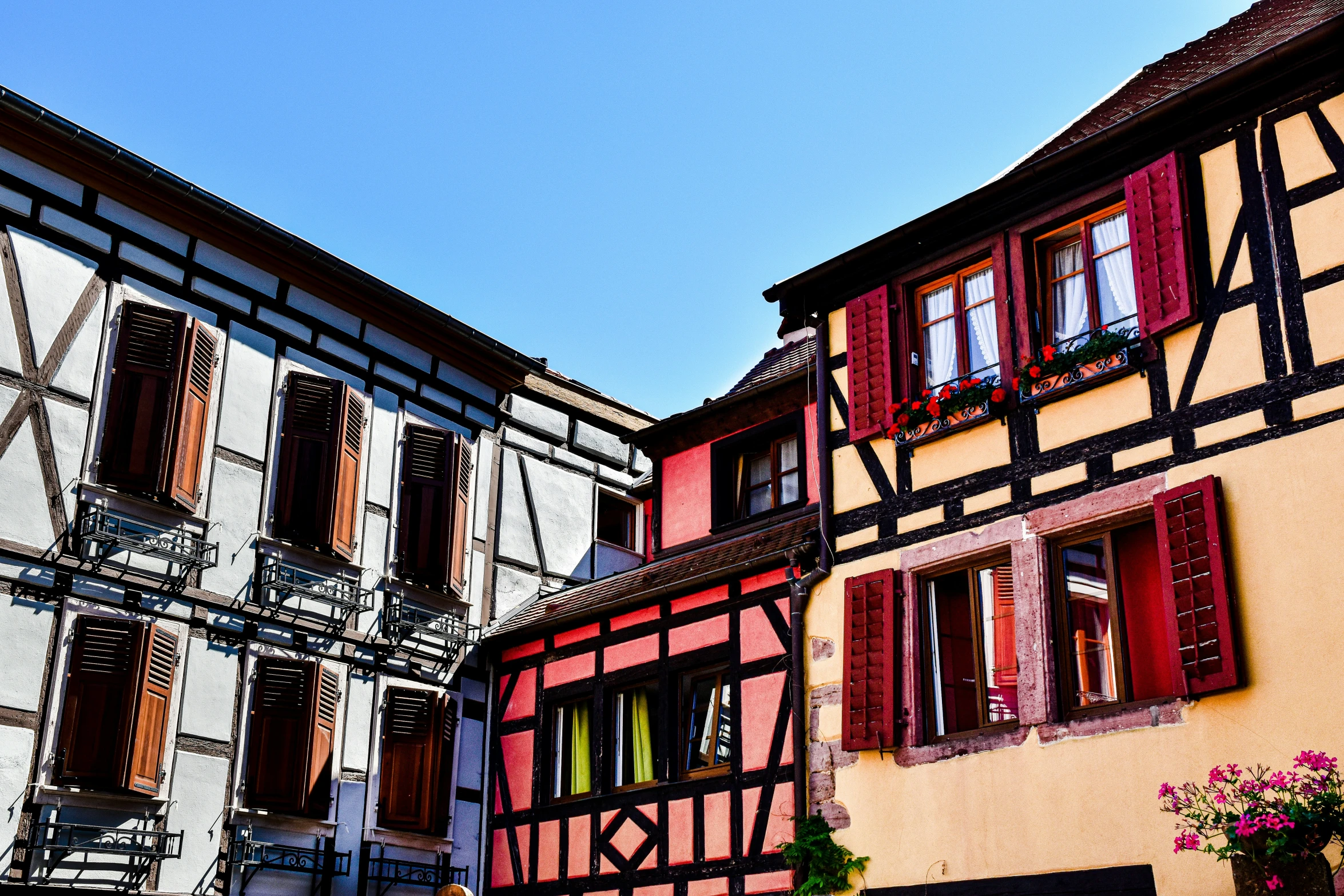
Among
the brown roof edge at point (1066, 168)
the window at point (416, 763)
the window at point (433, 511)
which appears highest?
the brown roof edge at point (1066, 168)

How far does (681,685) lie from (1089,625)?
4880 mm

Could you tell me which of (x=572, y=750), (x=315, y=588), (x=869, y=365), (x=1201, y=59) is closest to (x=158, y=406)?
(x=315, y=588)

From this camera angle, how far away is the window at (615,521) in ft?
63.7

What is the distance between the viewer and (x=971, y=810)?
35.6 feet

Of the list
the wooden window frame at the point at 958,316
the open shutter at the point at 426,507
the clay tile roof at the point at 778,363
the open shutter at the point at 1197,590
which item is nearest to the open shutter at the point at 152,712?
the open shutter at the point at 426,507

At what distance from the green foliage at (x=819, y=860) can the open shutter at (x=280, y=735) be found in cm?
517

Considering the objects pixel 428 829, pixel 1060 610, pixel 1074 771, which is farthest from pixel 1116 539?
pixel 428 829

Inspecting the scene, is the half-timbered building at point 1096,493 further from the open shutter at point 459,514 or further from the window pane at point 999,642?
the open shutter at point 459,514

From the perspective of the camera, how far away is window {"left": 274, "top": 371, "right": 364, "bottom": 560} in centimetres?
1513

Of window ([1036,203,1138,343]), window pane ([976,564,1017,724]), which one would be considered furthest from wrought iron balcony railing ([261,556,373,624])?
window ([1036,203,1138,343])

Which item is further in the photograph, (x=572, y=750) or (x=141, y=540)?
(x=572, y=750)

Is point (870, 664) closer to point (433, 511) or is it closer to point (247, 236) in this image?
point (433, 511)

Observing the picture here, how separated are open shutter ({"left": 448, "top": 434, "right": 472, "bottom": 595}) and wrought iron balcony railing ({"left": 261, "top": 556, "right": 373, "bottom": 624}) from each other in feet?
3.80

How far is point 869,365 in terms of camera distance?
12914 mm
